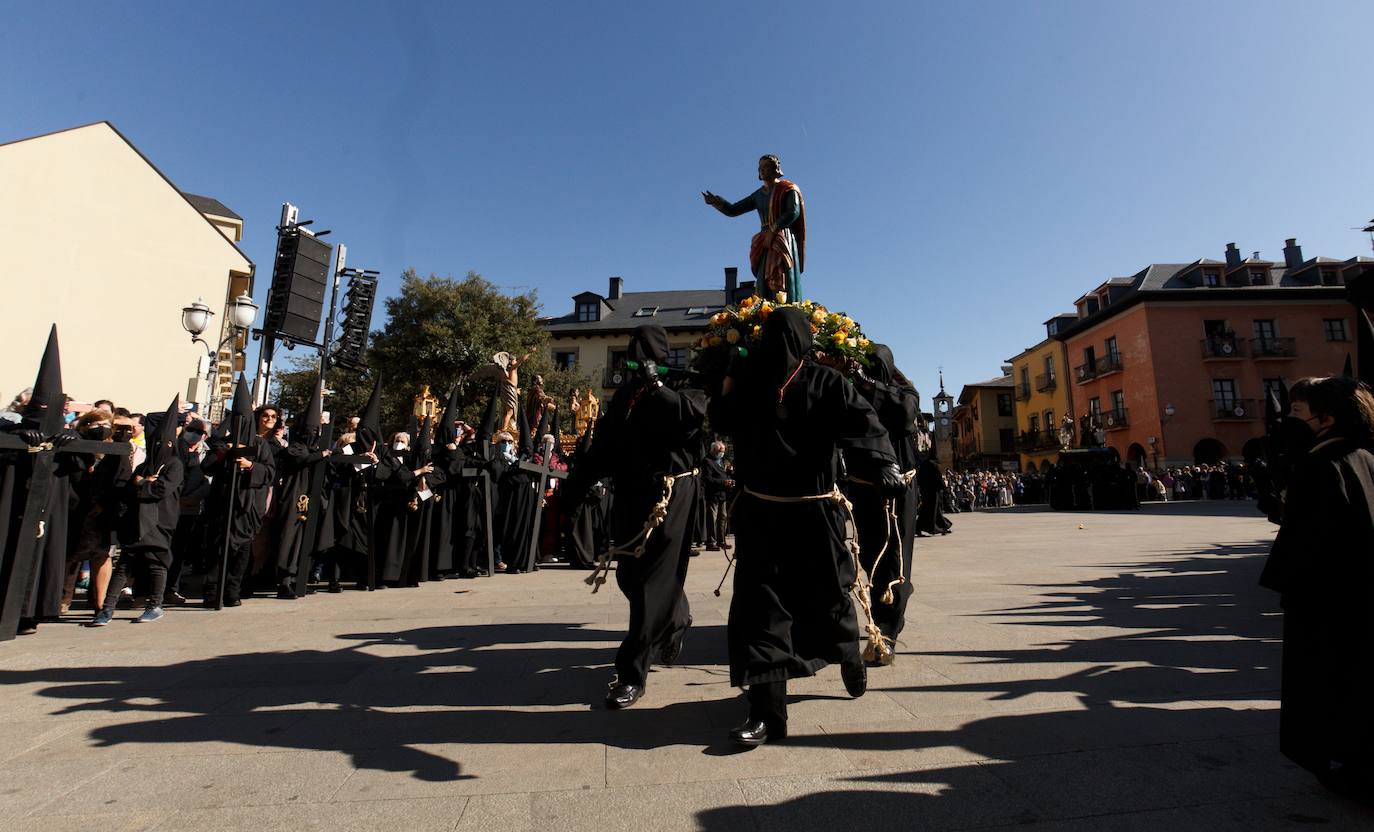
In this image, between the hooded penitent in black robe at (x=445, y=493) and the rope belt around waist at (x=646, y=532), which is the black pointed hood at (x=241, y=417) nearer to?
the hooded penitent in black robe at (x=445, y=493)

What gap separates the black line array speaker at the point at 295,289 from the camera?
1572 cm

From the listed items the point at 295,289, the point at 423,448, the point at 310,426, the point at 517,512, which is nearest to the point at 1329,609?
the point at 423,448

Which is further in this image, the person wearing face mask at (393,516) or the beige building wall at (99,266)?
the beige building wall at (99,266)

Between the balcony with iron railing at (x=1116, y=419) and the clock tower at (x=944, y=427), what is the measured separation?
34.3 ft

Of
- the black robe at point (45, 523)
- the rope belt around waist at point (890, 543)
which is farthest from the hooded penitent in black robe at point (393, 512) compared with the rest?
the rope belt around waist at point (890, 543)

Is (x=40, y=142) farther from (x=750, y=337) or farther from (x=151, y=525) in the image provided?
(x=750, y=337)

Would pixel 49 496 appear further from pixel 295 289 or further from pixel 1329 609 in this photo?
pixel 295 289

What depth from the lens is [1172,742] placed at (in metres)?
2.92

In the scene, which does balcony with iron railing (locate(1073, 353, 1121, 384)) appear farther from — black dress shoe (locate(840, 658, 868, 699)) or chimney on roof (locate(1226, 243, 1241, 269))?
black dress shoe (locate(840, 658, 868, 699))

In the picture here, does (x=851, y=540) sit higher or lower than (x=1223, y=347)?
lower

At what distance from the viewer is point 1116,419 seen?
43.2 metres

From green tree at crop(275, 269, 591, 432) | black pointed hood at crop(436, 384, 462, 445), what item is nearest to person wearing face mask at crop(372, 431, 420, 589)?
black pointed hood at crop(436, 384, 462, 445)

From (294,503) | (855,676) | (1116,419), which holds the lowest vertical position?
(855,676)

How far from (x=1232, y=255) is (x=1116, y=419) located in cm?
1374
